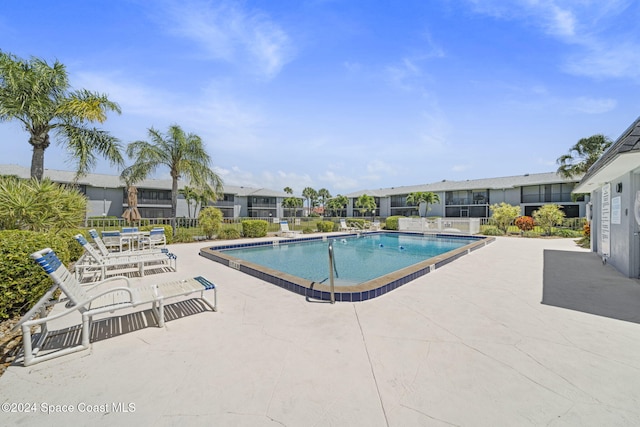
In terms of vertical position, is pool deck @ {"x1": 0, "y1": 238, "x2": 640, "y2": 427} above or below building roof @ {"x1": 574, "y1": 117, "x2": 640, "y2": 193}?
below

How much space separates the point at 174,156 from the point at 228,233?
20.7 feet

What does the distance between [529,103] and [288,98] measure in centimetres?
1033

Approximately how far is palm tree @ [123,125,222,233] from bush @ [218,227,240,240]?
11.5 feet

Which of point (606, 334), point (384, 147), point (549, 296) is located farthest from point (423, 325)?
point (384, 147)

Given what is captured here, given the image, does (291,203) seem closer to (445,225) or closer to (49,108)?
(445,225)

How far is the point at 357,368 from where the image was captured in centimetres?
286

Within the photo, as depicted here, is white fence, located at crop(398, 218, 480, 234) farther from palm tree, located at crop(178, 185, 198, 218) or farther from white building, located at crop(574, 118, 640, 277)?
palm tree, located at crop(178, 185, 198, 218)

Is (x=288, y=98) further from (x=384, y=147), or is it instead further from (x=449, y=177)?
(x=449, y=177)

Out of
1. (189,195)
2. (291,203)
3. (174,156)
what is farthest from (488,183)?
(189,195)

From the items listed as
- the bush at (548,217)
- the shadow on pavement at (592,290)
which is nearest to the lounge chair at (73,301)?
the shadow on pavement at (592,290)

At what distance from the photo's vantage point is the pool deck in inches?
87.7

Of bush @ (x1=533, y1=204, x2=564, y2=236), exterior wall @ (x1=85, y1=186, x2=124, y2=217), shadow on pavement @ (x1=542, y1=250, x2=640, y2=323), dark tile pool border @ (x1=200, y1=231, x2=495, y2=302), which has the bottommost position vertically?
shadow on pavement @ (x1=542, y1=250, x2=640, y2=323)

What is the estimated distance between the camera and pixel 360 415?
2209mm

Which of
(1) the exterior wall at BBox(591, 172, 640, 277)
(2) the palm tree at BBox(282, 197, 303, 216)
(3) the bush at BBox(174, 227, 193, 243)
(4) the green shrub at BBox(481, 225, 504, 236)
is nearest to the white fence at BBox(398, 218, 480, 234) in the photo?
(4) the green shrub at BBox(481, 225, 504, 236)
